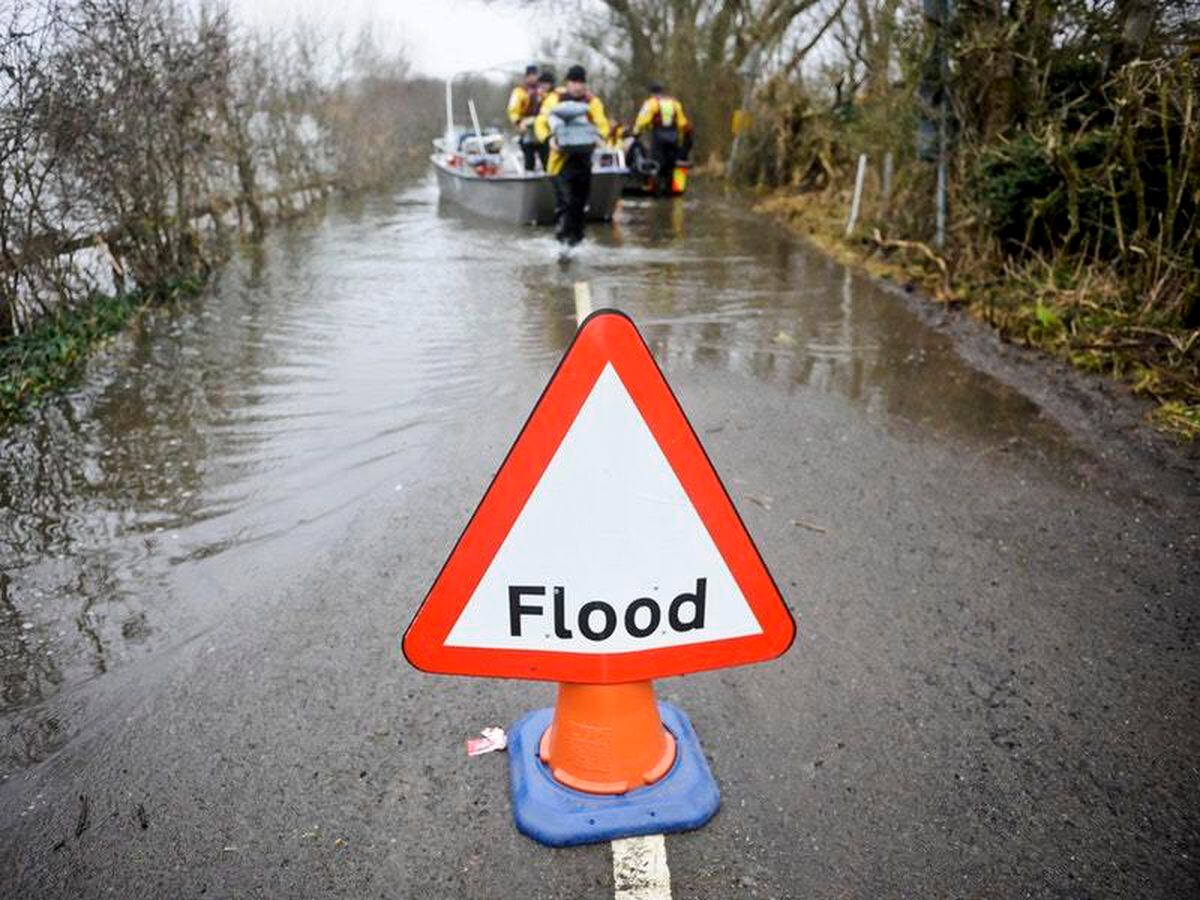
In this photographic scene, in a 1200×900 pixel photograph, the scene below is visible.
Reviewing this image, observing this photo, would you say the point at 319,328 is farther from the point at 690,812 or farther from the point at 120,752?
the point at 690,812

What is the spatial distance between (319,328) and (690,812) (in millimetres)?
6897

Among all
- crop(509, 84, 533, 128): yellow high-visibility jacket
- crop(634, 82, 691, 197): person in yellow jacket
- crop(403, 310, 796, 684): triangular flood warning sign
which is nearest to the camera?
crop(403, 310, 796, 684): triangular flood warning sign

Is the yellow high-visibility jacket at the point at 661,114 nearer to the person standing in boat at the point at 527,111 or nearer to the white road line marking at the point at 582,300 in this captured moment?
the person standing in boat at the point at 527,111

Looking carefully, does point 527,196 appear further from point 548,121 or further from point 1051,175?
point 1051,175

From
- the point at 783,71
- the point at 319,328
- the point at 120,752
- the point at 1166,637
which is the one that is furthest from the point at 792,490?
the point at 783,71

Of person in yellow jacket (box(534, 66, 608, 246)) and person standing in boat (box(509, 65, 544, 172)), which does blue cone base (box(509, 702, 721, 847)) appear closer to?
person in yellow jacket (box(534, 66, 608, 246))

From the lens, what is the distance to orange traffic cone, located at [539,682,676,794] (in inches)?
98.3

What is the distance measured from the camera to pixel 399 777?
2.64 m

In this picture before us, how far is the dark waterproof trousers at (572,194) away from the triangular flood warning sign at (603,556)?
10301 millimetres

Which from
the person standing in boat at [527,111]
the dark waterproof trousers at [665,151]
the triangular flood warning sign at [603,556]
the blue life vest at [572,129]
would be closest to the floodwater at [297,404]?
the blue life vest at [572,129]

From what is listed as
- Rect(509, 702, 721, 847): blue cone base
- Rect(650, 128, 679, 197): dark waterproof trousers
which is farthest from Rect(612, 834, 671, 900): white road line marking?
Rect(650, 128, 679, 197): dark waterproof trousers

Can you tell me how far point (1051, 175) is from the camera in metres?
7.71

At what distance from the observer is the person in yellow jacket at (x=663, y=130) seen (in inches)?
699

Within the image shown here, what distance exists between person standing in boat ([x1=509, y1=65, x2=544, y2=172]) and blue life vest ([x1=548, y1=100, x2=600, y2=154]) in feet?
12.3
